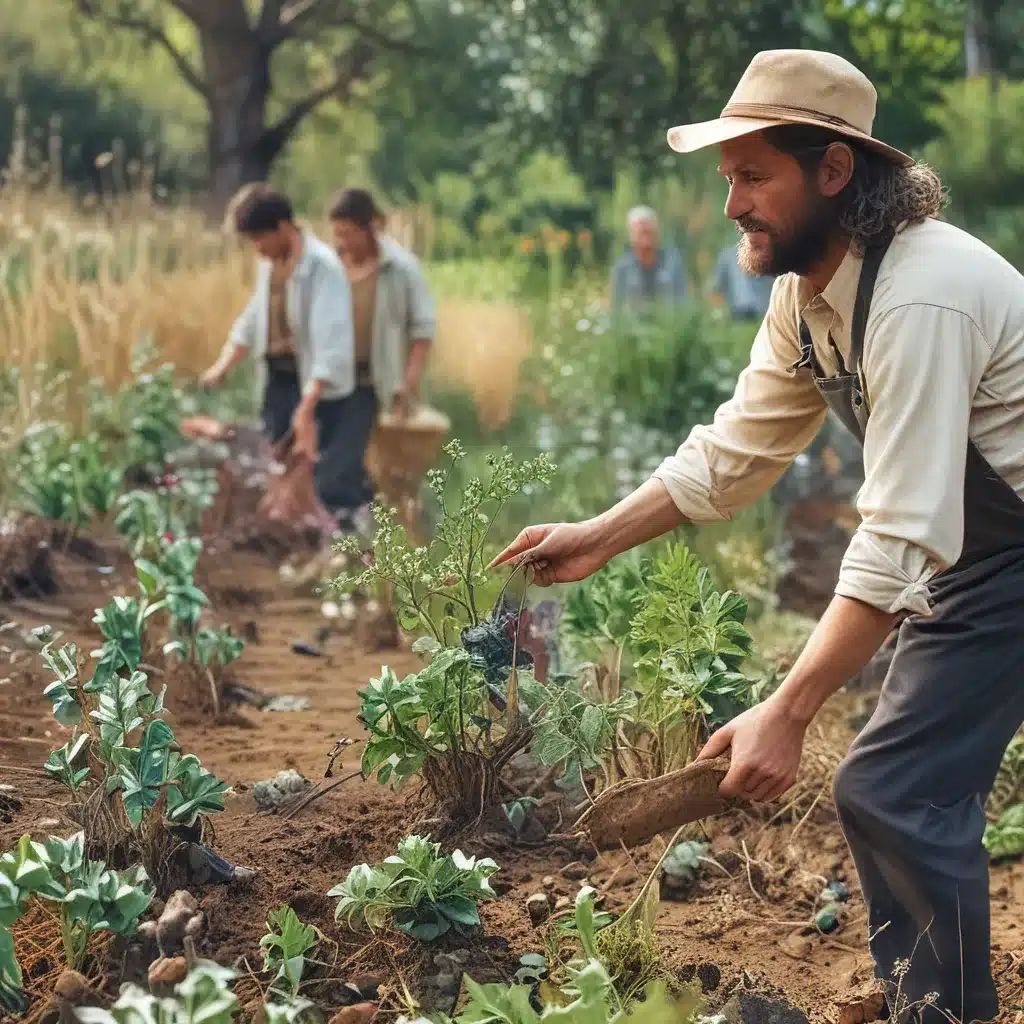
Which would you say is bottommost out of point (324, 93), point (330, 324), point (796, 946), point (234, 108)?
point (796, 946)

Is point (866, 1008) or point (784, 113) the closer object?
point (784, 113)

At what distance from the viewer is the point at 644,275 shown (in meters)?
9.73

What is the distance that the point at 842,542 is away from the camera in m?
7.13

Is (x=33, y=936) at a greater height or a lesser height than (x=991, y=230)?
lesser

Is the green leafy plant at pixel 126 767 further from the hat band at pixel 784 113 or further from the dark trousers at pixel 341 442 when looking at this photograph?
the dark trousers at pixel 341 442

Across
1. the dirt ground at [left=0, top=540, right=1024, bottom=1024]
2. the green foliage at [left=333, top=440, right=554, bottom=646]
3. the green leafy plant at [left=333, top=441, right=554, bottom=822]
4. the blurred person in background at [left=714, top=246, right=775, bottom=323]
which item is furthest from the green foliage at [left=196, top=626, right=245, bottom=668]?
the blurred person in background at [left=714, top=246, right=775, bottom=323]

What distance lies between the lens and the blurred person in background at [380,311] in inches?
294

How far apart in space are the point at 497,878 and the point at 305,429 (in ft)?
12.8

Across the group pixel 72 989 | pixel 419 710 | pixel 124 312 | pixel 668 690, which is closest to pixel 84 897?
pixel 72 989

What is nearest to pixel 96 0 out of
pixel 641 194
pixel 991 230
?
pixel 641 194

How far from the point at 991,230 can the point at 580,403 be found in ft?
30.0

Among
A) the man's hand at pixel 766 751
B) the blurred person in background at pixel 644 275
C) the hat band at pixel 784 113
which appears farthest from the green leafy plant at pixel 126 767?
the blurred person in background at pixel 644 275

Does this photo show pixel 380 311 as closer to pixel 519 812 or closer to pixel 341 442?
pixel 341 442

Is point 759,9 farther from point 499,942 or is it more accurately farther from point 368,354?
point 499,942
